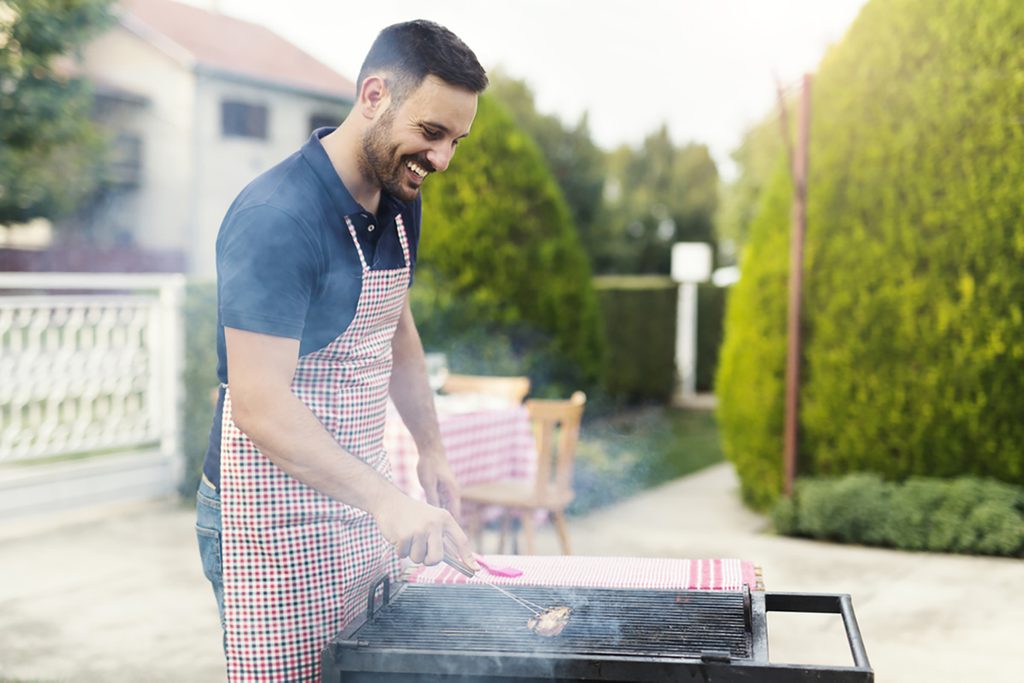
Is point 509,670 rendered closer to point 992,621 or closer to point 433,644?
point 433,644

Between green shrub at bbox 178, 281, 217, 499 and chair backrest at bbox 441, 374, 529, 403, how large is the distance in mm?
1651

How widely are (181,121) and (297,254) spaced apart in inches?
736

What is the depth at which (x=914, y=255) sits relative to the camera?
18.6 feet

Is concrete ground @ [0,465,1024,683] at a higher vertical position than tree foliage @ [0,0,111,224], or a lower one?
lower

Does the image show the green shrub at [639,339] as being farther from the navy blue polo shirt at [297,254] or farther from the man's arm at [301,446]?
the man's arm at [301,446]

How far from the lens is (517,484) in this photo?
17.4ft

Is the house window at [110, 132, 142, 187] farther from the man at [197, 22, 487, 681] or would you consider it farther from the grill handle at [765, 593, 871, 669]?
the grill handle at [765, 593, 871, 669]

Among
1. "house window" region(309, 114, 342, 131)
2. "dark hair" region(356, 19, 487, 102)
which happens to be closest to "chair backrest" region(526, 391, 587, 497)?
"dark hair" region(356, 19, 487, 102)

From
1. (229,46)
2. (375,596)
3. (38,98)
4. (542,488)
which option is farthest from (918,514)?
(229,46)

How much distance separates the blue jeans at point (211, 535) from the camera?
1.78 m

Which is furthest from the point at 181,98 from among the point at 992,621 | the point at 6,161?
the point at 992,621

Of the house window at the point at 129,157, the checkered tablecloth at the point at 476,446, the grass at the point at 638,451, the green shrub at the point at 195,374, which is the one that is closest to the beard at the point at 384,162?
the checkered tablecloth at the point at 476,446

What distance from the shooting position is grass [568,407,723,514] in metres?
6.90

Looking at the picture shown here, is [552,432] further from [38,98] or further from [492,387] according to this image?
[38,98]
